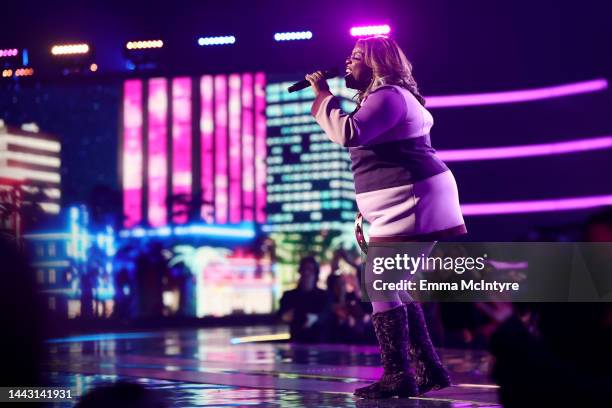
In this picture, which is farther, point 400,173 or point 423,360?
point 423,360

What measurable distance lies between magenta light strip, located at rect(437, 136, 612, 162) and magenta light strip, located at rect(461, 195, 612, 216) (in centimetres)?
179

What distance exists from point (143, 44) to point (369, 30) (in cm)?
351

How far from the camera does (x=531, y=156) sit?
115ft

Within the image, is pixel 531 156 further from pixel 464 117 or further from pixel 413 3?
pixel 413 3

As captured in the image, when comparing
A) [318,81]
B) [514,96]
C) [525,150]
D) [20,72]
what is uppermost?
[514,96]

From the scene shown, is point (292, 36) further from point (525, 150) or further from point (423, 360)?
point (525, 150)

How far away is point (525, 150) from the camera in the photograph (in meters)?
35.1

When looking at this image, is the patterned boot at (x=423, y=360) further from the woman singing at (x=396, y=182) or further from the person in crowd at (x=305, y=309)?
the person in crowd at (x=305, y=309)

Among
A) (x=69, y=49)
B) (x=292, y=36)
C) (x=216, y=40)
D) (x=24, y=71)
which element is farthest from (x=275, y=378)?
(x=24, y=71)

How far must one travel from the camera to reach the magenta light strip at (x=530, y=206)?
3253 centimetres

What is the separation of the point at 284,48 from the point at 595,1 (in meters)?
3.77

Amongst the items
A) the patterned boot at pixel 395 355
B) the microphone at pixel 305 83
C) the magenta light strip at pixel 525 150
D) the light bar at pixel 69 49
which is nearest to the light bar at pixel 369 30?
the light bar at pixel 69 49

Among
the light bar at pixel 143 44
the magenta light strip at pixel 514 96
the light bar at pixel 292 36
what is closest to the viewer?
the light bar at pixel 292 36

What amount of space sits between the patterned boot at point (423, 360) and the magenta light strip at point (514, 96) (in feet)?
94.7
